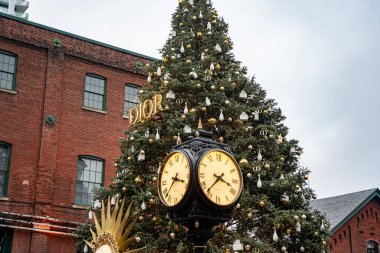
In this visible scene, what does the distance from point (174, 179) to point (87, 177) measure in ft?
48.9

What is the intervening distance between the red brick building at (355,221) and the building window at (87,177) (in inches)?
537

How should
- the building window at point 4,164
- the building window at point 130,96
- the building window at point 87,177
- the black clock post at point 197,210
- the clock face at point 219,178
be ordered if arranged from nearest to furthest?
the black clock post at point 197,210
the clock face at point 219,178
the building window at point 4,164
the building window at point 87,177
the building window at point 130,96

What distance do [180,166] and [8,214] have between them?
1362 cm

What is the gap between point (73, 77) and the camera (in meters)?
20.7

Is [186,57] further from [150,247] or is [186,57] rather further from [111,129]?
[111,129]

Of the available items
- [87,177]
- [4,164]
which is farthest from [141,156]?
[87,177]

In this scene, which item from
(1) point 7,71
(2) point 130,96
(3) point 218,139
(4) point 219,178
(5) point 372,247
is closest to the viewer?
(4) point 219,178

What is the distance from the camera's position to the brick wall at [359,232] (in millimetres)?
28177

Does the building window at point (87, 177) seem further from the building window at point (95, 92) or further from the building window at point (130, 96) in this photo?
the building window at point (130, 96)

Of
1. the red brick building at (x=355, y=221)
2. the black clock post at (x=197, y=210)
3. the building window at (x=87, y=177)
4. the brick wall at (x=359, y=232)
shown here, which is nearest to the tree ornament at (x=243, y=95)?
the black clock post at (x=197, y=210)

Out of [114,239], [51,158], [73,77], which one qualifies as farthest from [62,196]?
[114,239]

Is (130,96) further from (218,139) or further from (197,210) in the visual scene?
(197,210)

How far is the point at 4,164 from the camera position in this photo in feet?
60.7

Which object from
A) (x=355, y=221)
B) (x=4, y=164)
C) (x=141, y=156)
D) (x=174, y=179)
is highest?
(x=4, y=164)
